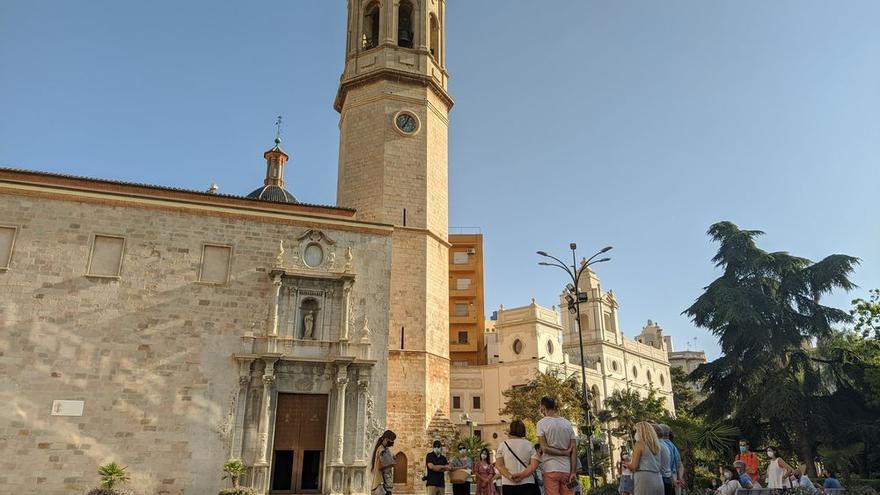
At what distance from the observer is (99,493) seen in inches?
527

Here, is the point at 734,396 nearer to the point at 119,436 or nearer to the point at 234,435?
the point at 234,435

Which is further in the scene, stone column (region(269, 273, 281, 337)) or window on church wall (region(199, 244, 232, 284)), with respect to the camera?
window on church wall (region(199, 244, 232, 284))

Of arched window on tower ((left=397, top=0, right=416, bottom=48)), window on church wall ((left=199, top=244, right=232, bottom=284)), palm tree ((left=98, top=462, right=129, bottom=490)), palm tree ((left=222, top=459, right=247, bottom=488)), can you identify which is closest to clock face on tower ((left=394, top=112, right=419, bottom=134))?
arched window on tower ((left=397, top=0, right=416, bottom=48))

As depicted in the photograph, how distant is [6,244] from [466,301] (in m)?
31.4

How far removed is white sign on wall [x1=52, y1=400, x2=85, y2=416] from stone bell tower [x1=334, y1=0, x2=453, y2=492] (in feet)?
28.5

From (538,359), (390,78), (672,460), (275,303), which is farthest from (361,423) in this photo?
(538,359)

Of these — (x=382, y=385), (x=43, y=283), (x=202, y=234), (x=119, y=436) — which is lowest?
(x=119, y=436)

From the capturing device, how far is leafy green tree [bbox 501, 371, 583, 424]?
34906 mm

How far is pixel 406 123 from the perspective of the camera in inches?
910

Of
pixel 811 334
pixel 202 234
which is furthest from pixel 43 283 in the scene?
pixel 811 334

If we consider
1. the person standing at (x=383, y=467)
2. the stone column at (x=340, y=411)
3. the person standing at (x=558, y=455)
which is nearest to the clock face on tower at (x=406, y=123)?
the stone column at (x=340, y=411)

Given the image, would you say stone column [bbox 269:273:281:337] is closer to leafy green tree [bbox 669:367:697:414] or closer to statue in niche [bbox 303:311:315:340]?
statue in niche [bbox 303:311:315:340]

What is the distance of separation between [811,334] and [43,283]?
28.2 meters

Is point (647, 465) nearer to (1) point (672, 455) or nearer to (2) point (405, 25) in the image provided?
(1) point (672, 455)
